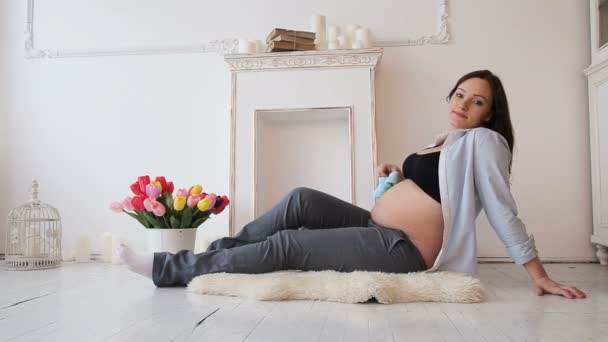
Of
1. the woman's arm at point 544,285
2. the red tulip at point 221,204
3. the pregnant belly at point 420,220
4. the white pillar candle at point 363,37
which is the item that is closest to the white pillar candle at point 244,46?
the white pillar candle at point 363,37

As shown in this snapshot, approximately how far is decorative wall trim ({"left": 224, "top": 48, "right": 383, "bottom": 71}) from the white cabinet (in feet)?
3.75

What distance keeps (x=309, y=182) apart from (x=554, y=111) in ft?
4.74

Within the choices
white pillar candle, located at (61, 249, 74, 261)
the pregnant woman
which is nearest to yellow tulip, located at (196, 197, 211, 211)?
the pregnant woman

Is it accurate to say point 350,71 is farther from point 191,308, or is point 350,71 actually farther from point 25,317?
point 25,317

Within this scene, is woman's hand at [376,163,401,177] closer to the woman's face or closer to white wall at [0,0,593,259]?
the woman's face

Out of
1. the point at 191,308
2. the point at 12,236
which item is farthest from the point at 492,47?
the point at 12,236

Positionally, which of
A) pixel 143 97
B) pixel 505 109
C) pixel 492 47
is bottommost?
pixel 505 109

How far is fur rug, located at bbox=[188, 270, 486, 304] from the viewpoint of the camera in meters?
1.36

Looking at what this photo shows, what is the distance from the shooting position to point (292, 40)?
2.55 metres

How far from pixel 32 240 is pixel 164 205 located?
0.79 meters

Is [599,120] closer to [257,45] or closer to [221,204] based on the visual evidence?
[257,45]

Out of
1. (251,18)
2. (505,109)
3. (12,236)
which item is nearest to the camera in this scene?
(505,109)

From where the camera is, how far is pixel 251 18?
285cm

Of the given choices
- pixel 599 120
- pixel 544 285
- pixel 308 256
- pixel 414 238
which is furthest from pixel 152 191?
pixel 599 120
